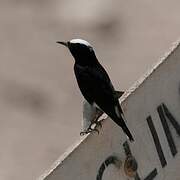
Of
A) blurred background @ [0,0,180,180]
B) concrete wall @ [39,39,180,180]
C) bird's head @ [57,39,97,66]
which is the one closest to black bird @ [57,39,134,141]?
bird's head @ [57,39,97,66]

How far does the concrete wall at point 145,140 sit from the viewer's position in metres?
2.64

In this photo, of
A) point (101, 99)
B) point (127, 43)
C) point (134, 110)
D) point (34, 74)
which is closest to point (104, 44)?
point (127, 43)

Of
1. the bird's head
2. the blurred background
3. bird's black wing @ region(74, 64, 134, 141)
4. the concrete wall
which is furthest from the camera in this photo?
the blurred background

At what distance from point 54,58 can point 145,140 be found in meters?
7.10

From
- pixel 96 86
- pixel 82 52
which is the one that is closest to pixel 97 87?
pixel 96 86

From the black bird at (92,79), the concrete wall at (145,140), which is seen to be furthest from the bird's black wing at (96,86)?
the concrete wall at (145,140)

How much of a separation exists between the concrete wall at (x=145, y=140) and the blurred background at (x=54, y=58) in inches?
201

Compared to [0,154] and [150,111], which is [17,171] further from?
[150,111]

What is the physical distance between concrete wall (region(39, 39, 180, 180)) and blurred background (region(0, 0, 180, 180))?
510cm

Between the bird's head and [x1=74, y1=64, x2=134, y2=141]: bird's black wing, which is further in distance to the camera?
the bird's head

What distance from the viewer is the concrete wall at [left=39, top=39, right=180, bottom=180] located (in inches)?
104

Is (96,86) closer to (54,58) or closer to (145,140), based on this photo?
(145,140)

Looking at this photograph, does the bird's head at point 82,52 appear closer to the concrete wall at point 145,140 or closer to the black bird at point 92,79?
the black bird at point 92,79

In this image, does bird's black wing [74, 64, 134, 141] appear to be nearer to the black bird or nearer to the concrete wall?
the black bird
